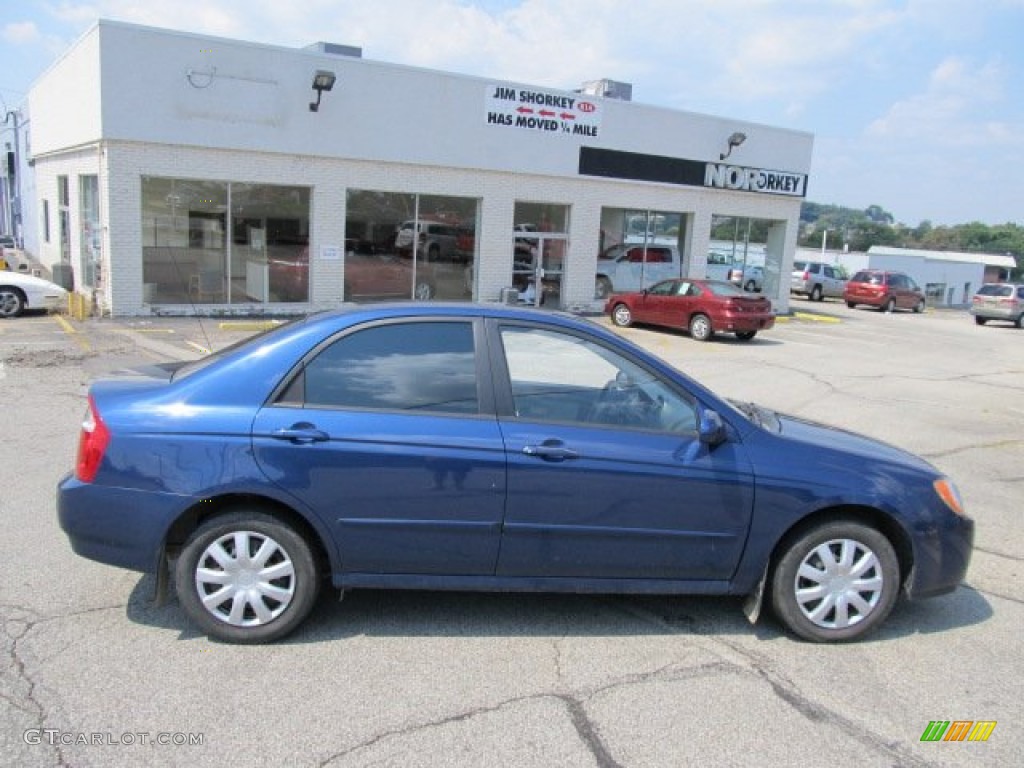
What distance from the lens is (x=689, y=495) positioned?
13.0ft

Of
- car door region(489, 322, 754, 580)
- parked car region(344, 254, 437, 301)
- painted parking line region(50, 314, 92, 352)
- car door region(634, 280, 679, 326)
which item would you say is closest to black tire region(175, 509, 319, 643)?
car door region(489, 322, 754, 580)

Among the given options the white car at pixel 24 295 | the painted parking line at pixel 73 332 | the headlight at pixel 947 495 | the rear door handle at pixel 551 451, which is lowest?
the painted parking line at pixel 73 332

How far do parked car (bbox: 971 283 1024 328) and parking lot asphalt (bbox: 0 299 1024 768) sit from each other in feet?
97.3

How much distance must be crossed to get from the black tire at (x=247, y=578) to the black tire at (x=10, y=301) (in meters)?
14.9

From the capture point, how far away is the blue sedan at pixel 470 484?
3.80 meters

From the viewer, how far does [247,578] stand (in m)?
3.85

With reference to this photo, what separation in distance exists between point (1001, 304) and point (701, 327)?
1879 centimetres

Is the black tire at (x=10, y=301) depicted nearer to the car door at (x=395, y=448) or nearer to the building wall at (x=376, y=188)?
the building wall at (x=376, y=188)

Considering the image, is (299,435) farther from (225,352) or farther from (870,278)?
(870,278)

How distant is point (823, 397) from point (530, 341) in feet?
29.5

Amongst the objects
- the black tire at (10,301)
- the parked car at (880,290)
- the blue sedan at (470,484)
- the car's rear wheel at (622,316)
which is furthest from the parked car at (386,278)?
the parked car at (880,290)

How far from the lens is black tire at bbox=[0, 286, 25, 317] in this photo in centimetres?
1605

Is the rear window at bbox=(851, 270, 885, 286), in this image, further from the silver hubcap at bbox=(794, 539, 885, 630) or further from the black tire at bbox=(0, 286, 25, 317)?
the silver hubcap at bbox=(794, 539, 885, 630)

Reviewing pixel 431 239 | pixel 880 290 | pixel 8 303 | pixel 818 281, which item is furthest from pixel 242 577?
pixel 818 281
